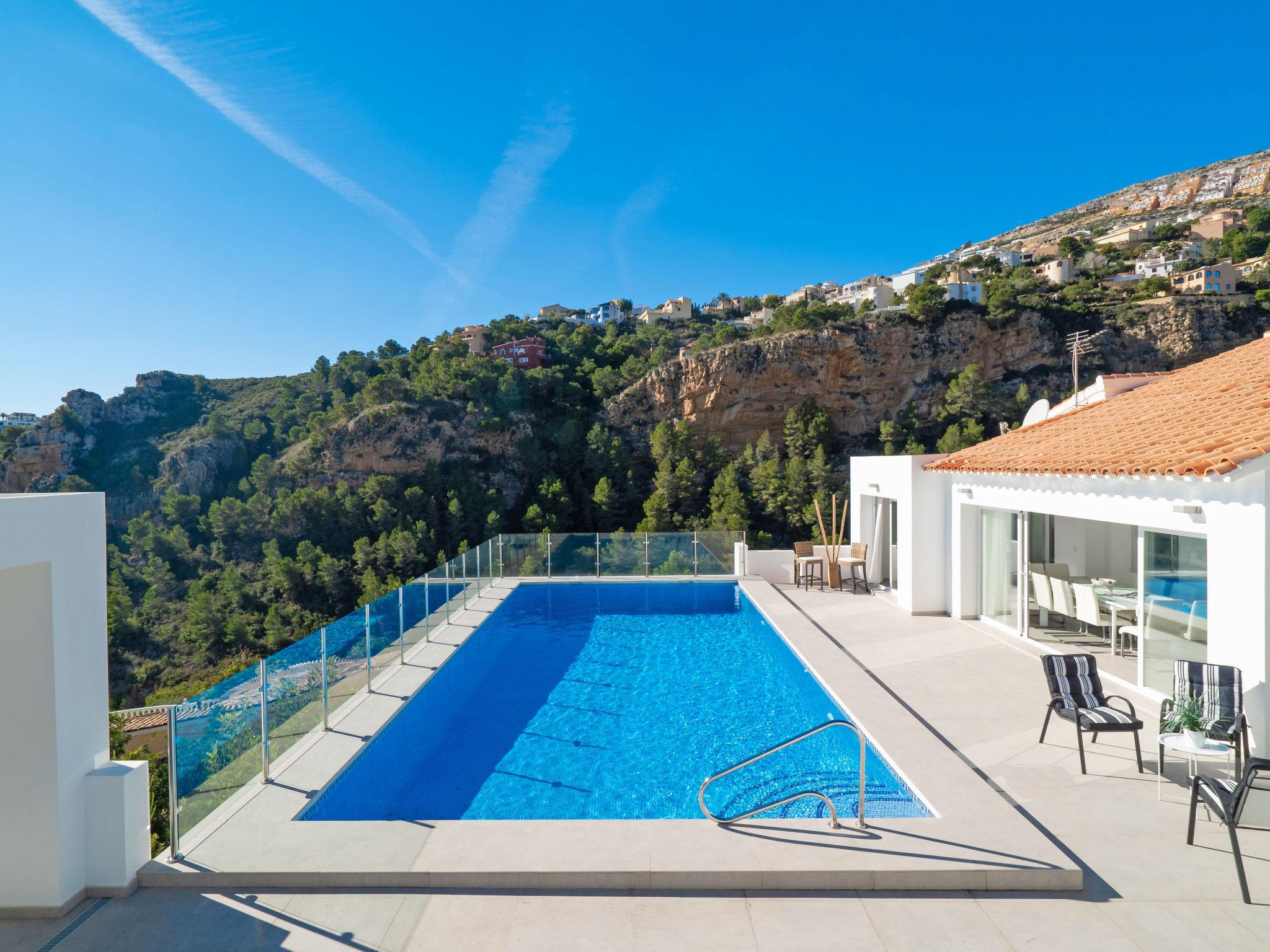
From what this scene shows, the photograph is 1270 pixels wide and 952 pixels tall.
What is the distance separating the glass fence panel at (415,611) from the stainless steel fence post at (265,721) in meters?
3.03

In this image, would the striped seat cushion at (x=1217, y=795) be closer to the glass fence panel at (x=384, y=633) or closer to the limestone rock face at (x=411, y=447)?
the glass fence panel at (x=384, y=633)

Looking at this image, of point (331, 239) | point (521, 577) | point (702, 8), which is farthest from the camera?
point (331, 239)

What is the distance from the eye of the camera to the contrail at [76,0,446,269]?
19297 mm

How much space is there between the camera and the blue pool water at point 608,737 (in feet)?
16.9

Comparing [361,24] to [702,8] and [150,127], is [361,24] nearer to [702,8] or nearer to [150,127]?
[702,8]

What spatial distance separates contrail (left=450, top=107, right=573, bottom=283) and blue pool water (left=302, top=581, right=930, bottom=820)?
3003 cm

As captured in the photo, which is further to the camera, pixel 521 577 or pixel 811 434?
pixel 811 434

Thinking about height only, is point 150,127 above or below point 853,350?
above

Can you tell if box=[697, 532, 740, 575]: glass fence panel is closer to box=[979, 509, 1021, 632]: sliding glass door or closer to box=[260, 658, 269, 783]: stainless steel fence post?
box=[979, 509, 1021, 632]: sliding glass door

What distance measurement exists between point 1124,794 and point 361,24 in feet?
78.3

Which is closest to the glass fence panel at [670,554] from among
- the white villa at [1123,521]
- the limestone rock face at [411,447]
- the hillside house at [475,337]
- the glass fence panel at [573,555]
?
the glass fence panel at [573,555]

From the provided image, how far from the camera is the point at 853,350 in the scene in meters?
45.5

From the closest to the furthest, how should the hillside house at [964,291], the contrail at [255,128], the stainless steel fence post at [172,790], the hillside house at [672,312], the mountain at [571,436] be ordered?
the stainless steel fence post at [172,790] < the contrail at [255,128] < the mountain at [571,436] < the hillside house at [964,291] < the hillside house at [672,312]

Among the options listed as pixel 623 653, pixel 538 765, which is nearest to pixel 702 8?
pixel 623 653
